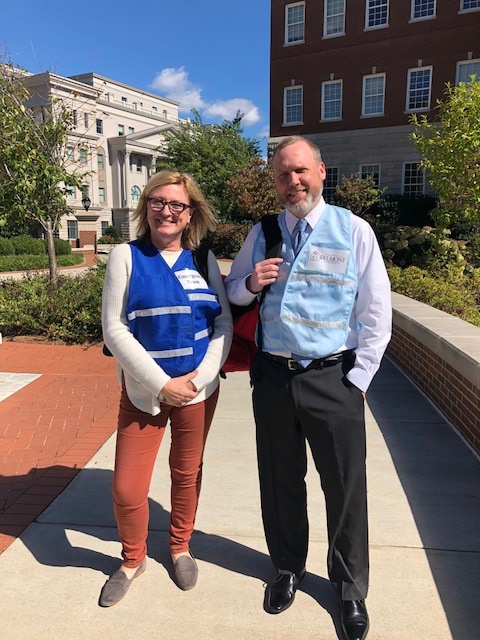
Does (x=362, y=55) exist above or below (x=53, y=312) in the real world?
above

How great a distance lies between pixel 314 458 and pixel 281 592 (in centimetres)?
67

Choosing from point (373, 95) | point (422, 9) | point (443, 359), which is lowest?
point (443, 359)

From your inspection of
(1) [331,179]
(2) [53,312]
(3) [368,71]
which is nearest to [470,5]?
(3) [368,71]

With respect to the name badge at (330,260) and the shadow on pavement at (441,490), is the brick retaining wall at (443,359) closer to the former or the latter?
the shadow on pavement at (441,490)

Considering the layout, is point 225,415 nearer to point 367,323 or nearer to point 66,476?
point 66,476

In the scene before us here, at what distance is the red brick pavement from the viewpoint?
11.0 feet

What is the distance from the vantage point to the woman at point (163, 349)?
7.41 ft

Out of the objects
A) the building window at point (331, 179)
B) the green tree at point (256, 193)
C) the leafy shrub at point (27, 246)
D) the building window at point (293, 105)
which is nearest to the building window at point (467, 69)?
the building window at point (331, 179)

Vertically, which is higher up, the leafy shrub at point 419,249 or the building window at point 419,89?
the building window at point 419,89

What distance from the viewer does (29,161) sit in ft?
27.4

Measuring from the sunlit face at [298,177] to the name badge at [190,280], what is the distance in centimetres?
53

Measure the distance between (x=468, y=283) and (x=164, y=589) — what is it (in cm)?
960

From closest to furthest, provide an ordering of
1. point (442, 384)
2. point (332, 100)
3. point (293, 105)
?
point (442, 384) < point (332, 100) < point (293, 105)

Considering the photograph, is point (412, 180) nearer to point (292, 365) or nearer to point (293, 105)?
point (293, 105)
